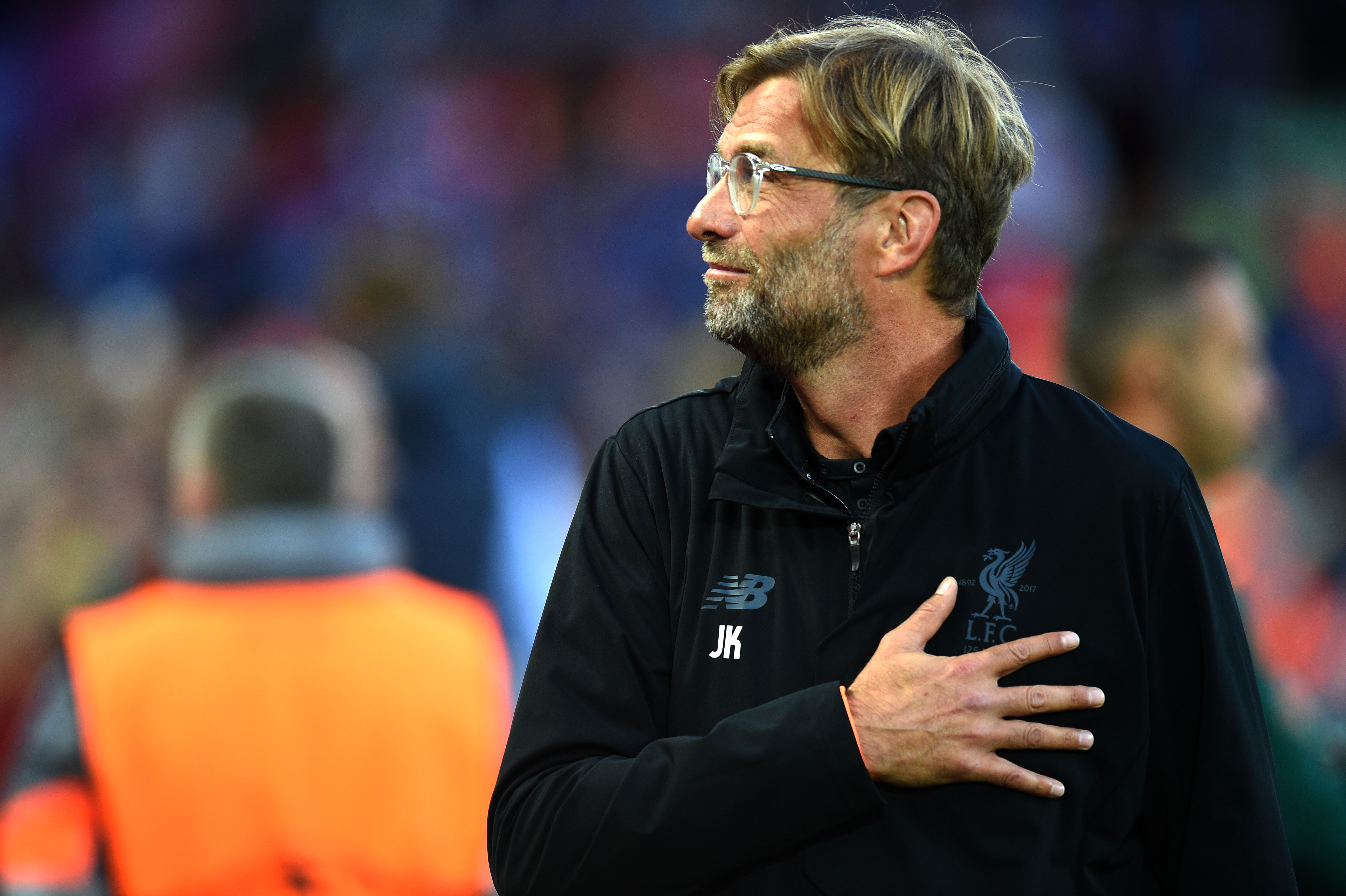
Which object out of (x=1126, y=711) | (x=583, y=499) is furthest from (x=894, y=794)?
(x=583, y=499)

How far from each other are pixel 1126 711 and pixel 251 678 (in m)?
2.07

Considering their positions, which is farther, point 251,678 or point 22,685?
point 22,685

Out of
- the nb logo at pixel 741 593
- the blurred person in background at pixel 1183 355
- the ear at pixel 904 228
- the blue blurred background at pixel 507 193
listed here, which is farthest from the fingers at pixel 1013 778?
the blue blurred background at pixel 507 193

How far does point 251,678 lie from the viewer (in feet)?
10.2

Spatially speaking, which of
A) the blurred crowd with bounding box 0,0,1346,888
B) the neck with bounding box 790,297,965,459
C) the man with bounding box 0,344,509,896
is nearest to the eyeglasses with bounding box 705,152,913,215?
the neck with bounding box 790,297,965,459

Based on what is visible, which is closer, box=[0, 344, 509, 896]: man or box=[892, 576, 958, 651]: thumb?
box=[892, 576, 958, 651]: thumb

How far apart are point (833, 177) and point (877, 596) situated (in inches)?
25.0

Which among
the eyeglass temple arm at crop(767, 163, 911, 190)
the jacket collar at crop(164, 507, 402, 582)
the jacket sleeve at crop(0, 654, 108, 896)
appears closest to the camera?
the eyeglass temple arm at crop(767, 163, 911, 190)

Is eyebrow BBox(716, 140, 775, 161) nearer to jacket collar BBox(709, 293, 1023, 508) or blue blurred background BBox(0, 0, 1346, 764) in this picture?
jacket collar BBox(709, 293, 1023, 508)

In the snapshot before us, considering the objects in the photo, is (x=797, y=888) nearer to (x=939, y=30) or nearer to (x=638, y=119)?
(x=939, y=30)

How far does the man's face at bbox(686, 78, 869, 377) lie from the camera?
6.59 ft

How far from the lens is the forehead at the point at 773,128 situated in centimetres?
202

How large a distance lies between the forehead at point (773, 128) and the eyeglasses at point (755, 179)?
2 centimetres

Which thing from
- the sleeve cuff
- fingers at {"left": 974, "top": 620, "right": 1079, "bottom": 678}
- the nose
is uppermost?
the nose
